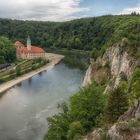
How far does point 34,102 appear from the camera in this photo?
6172 cm

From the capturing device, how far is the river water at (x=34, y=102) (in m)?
46.8

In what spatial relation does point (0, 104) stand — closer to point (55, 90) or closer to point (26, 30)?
point (55, 90)

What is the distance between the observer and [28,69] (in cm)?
9369

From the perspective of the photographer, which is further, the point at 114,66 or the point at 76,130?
the point at 114,66

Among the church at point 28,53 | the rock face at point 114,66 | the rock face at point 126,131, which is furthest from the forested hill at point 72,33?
the rock face at point 126,131

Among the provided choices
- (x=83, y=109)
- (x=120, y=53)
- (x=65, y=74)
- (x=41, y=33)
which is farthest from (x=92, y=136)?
(x=41, y=33)

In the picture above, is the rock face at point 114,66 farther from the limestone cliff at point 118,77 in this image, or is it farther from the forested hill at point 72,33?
the forested hill at point 72,33

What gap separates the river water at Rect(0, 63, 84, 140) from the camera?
4684 cm

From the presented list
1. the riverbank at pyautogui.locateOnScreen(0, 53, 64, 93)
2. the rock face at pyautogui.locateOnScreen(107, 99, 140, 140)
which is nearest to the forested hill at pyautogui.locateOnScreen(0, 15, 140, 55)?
the riverbank at pyautogui.locateOnScreen(0, 53, 64, 93)

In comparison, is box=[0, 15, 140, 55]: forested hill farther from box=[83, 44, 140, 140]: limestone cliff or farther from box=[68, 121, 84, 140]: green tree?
box=[68, 121, 84, 140]: green tree

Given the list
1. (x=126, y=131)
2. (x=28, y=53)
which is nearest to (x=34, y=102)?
(x=126, y=131)

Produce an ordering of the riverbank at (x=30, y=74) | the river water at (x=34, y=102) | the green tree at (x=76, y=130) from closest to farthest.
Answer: the green tree at (x=76, y=130) < the river water at (x=34, y=102) < the riverbank at (x=30, y=74)

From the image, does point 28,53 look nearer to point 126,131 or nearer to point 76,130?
point 76,130

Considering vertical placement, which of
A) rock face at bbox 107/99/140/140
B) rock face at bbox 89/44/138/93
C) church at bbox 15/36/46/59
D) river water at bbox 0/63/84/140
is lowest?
river water at bbox 0/63/84/140
